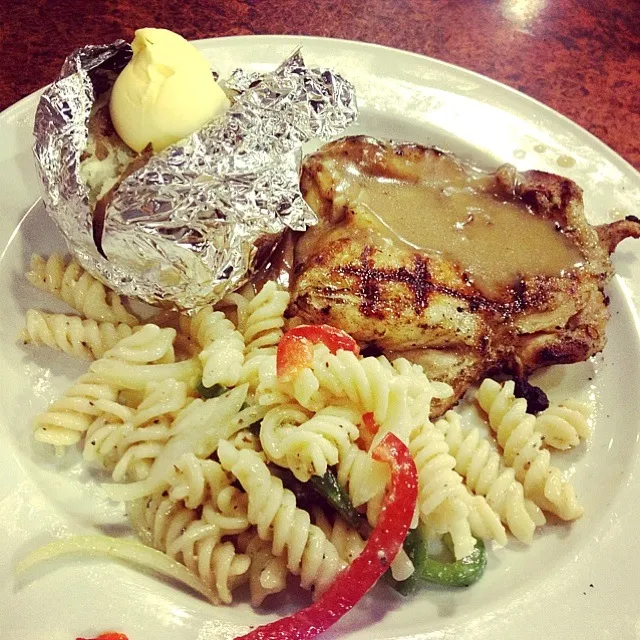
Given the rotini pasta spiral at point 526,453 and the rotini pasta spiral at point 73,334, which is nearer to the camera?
the rotini pasta spiral at point 526,453

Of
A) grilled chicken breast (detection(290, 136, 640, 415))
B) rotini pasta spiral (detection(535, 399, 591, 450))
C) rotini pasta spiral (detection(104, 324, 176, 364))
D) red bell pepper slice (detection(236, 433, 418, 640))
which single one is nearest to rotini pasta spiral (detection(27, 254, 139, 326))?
rotini pasta spiral (detection(104, 324, 176, 364))

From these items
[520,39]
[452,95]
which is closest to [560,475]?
[452,95]

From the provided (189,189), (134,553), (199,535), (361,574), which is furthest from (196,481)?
(189,189)

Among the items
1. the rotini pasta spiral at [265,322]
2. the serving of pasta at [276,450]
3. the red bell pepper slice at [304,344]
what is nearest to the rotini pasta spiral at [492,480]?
the serving of pasta at [276,450]

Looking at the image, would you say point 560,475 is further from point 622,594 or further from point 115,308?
point 115,308

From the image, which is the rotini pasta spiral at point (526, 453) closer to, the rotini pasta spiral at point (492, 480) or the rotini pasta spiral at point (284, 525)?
the rotini pasta spiral at point (492, 480)

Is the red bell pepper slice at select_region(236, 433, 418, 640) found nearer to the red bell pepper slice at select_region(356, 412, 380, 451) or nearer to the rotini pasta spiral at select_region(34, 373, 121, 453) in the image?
the red bell pepper slice at select_region(356, 412, 380, 451)
